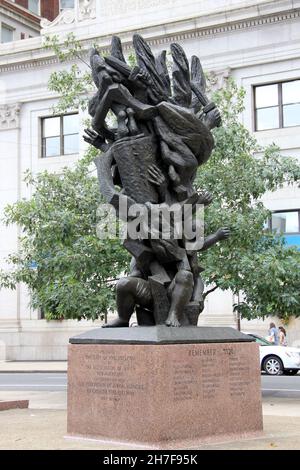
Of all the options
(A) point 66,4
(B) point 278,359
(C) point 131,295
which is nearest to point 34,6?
(A) point 66,4

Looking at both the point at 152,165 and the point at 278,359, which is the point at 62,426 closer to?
the point at 152,165

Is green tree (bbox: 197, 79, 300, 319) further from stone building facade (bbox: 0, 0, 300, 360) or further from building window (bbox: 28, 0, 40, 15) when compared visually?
building window (bbox: 28, 0, 40, 15)

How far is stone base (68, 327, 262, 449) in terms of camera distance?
912 cm

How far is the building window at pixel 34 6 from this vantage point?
51.1 m

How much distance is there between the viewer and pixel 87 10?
123 ft

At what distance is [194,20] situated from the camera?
34.1 meters

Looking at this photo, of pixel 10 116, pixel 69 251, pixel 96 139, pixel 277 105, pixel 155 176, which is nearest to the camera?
pixel 155 176

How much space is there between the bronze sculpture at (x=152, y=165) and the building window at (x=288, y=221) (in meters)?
22.0

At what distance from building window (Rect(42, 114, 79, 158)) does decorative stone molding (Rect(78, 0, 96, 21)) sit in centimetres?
468

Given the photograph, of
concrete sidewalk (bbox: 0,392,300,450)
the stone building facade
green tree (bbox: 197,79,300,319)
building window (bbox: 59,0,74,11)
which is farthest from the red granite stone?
building window (bbox: 59,0,74,11)

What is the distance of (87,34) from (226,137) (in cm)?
1958

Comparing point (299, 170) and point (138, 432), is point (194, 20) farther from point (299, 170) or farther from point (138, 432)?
point (138, 432)

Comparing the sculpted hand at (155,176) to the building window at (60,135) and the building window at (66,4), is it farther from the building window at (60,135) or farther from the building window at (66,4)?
the building window at (66,4)

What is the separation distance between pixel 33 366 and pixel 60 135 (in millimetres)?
11418
